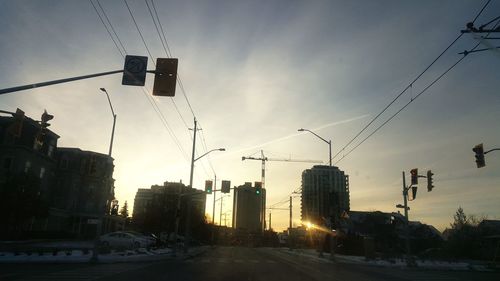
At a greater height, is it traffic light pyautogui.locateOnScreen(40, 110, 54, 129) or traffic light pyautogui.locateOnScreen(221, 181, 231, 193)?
traffic light pyautogui.locateOnScreen(221, 181, 231, 193)

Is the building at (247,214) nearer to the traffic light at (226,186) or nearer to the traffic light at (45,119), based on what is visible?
the traffic light at (226,186)

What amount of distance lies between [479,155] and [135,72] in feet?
63.5

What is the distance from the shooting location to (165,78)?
1406cm

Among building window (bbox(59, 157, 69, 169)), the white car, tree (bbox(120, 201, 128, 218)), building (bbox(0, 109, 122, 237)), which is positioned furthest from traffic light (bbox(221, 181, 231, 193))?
tree (bbox(120, 201, 128, 218))

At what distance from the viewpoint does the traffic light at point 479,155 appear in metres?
24.1

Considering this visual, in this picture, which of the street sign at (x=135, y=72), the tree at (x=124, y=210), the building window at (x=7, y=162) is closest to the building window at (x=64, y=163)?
the building window at (x=7, y=162)

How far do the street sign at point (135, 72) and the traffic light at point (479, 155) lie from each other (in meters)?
19.0

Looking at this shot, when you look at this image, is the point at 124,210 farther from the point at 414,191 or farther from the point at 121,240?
the point at 414,191

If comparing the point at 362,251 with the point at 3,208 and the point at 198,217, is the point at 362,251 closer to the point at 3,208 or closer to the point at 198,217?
the point at 198,217

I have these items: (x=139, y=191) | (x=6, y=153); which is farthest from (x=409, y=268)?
(x=139, y=191)

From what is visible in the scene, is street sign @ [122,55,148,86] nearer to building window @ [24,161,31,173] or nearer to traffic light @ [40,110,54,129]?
traffic light @ [40,110,54,129]

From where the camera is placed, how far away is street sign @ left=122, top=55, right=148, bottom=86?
14781 millimetres

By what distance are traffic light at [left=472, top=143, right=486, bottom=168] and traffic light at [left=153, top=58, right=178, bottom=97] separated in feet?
60.3

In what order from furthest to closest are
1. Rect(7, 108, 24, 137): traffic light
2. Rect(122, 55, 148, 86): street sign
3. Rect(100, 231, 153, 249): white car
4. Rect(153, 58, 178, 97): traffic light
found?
1. Rect(100, 231, 153, 249): white car
2. Rect(7, 108, 24, 137): traffic light
3. Rect(122, 55, 148, 86): street sign
4. Rect(153, 58, 178, 97): traffic light
